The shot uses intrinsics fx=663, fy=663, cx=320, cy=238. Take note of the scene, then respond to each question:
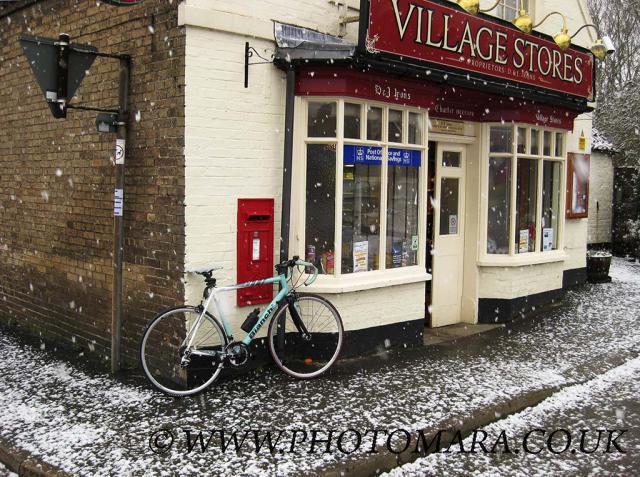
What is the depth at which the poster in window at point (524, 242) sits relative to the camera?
30.9ft

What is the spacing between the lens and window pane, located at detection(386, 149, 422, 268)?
741cm

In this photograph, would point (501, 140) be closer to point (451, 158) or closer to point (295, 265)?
point (451, 158)

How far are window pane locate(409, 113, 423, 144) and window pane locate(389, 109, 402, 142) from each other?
0.20m

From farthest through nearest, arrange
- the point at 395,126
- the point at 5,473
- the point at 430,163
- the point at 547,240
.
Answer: the point at 547,240, the point at 430,163, the point at 395,126, the point at 5,473

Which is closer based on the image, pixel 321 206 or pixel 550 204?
pixel 321 206

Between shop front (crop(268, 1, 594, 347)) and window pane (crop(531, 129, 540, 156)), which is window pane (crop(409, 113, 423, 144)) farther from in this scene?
window pane (crop(531, 129, 540, 156))

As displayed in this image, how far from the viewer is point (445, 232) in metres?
8.84

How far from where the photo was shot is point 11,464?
184 inches

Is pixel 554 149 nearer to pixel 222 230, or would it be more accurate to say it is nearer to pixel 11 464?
pixel 222 230

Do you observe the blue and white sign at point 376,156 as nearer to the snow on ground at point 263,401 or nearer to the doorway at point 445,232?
the doorway at point 445,232

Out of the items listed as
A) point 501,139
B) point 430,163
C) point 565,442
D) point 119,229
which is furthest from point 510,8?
point 565,442

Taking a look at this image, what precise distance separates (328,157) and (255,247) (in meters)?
1.20

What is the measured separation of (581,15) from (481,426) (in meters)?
8.01

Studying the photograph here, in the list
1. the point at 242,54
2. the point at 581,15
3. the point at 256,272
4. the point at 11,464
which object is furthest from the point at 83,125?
the point at 581,15
